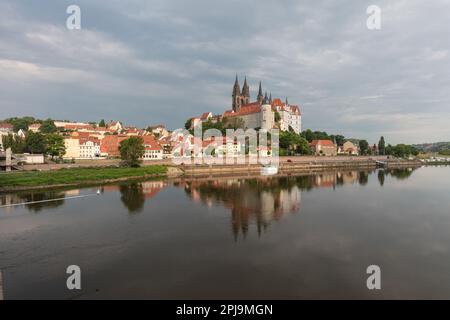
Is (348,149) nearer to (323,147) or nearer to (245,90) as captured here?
(323,147)

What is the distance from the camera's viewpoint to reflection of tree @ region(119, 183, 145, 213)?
17578 millimetres

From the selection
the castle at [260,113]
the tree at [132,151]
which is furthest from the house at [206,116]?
the tree at [132,151]

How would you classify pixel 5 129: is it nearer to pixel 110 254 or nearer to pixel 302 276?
→ pixel 110 254

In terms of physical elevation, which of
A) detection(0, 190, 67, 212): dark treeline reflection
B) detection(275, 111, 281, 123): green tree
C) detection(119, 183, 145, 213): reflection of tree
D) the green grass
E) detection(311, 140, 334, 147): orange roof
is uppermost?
detection(275, 111, 281, 123): green tree

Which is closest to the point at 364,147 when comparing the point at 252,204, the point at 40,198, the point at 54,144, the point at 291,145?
the point at 291,145

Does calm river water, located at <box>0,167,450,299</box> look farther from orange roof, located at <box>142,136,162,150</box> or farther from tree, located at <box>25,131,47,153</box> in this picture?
orange roof, located at <box>142,136,162,150</box>

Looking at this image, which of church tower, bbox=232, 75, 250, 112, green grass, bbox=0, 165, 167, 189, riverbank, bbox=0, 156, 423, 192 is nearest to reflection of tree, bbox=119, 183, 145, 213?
green grass, bbox=0, 165, 167, 189

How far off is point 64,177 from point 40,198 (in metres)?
7.21

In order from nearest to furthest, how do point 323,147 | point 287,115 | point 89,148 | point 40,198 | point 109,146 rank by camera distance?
point 40,198
point 89,148
point 109,146
point 323,147
point 287,115

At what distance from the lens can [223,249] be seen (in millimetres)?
10203

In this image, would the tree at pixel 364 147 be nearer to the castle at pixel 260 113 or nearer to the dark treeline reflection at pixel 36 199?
the castle at pixel 260 113

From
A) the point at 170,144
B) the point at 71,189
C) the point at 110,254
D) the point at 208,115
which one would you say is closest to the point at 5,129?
the point at 170,144

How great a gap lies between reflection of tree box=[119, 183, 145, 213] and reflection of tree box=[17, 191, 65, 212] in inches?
155
